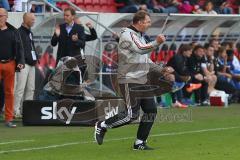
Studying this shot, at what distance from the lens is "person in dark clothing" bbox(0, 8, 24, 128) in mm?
14977

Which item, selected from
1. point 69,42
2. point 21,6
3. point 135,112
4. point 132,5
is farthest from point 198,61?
point 135,112

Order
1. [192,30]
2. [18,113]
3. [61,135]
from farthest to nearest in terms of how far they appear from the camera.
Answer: [192,30] < [18,113] < [61,135]

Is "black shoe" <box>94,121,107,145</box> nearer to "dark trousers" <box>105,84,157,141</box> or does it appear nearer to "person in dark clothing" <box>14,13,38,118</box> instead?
"dark trousers" <box>105,84,157,141</box>

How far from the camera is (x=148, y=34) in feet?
73.9

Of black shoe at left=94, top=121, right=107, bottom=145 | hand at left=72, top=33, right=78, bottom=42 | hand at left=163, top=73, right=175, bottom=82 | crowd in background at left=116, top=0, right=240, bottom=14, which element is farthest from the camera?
crowd in background at left=116, top=0, right=240, bottom=14

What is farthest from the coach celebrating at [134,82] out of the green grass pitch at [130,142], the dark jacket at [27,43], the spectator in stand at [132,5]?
the spectator in stand at [132,5]

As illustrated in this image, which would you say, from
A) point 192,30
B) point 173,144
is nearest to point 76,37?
point 173,144

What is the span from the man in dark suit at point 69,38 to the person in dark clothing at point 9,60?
187cm

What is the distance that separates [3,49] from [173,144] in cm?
434

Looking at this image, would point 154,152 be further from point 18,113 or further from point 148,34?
point 148,34

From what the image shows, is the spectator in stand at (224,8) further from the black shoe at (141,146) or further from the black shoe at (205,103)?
the black shoe at (141,146)

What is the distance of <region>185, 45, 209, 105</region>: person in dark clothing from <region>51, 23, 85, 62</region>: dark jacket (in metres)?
5.49

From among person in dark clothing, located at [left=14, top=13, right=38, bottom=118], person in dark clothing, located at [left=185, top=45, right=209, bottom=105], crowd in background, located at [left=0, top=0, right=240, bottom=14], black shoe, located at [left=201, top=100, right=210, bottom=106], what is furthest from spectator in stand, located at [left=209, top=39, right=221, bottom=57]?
person in dark clothing, located at [left=14, top=13, right=38, bottom=118]

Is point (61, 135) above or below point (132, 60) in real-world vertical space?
below
